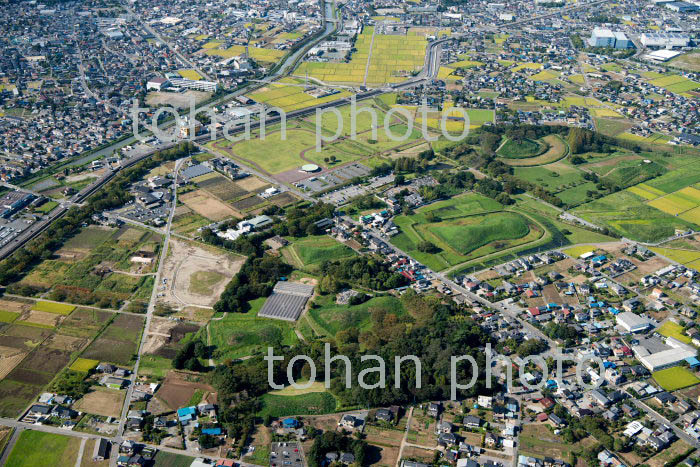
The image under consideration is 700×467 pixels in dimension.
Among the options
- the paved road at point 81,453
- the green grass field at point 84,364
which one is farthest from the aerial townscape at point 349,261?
the green grass field at point 84,364

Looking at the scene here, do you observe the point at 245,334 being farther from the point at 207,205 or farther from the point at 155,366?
the point at 207,205

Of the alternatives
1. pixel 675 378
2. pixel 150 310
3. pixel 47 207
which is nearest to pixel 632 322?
pixel 675 378

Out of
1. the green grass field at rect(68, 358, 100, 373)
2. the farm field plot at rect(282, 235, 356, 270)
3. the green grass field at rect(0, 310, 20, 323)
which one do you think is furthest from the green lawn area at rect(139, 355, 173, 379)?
the farm field plot at rect(282, 235, 356, 270)

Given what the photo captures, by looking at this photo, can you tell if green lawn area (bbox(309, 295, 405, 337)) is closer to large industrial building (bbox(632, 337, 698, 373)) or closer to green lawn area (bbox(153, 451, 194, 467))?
green lawn area (bbox(153, 451, 194, 467))

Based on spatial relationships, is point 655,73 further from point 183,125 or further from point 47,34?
point 47,34

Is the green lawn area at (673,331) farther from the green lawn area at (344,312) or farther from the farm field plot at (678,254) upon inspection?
the green lawn area at (344,312)

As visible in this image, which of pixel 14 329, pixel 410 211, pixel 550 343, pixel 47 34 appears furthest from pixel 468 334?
pixel 47 34
